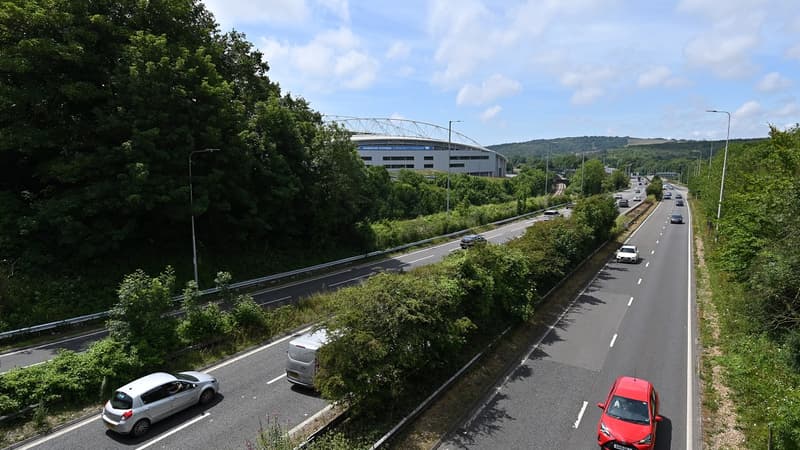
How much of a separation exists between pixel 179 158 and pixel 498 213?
43189 mm

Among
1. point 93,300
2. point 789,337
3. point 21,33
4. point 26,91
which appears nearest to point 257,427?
point 93,300

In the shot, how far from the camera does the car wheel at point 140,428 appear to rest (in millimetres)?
11531

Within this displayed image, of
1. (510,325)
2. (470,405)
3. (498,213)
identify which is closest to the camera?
(470,405)

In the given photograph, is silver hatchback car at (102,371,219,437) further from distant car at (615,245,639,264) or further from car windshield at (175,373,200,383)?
distant car at (615,245,639,264)

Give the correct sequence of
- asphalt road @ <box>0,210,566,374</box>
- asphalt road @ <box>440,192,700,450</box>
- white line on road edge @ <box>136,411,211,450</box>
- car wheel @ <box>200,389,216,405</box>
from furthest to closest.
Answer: asphalt road @ <box>0,210,566,374</box> → car wheel @ <box>200,389,216,405</box> → asphalt road @ <box>440,192,700,450</box> → white line on road edge @ <box>136,411,211,450</box>

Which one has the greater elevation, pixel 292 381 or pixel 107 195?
pixel 107 195

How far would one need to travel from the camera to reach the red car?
10859 mm

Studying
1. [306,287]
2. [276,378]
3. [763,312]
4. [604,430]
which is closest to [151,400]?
[276,378]

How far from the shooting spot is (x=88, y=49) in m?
21.4

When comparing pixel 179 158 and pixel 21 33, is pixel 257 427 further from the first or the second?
pixel 21 33

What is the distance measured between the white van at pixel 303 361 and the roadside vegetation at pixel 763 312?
12.1 metres

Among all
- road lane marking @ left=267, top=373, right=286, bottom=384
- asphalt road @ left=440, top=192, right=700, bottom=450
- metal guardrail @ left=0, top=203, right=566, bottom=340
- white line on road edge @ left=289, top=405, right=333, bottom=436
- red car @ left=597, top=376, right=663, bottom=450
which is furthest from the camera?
metal guardrail @ left=0, top=203, right=566, bottom=340

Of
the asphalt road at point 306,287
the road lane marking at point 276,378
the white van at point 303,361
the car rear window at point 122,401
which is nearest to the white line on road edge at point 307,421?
the white van at point 303,361

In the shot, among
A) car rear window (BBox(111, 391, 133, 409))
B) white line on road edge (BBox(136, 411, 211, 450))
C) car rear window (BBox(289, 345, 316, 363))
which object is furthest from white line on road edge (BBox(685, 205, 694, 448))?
car rear window (BBox(111, 391, 133, 409))
